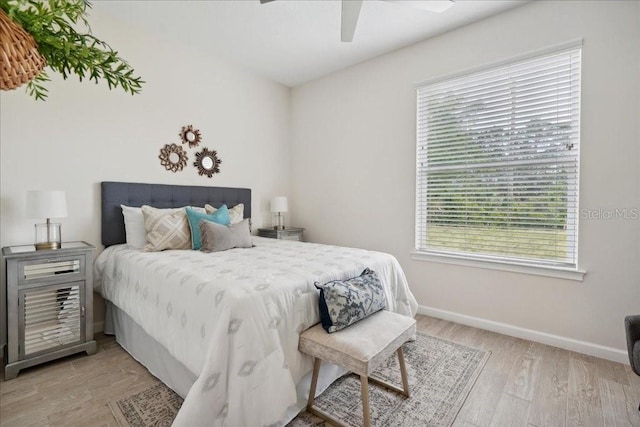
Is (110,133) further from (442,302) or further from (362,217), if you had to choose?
(442,302)

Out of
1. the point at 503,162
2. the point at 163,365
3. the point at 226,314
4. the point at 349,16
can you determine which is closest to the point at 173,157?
the point at 163,365

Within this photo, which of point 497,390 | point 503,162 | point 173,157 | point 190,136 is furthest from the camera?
point 190,136

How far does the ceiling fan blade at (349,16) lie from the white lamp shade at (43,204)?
2.44 metres

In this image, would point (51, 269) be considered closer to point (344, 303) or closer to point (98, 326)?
point (98, 326)

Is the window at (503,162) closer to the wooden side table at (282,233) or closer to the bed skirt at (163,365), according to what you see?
the wooden side table at (282,233)

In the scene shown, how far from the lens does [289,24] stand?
9.49 feet

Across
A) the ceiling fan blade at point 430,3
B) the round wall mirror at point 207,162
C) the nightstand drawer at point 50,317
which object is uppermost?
the ceiling fan blade at point 430,3

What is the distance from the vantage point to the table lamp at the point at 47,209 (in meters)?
2.15

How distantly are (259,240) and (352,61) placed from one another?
236 centimetres

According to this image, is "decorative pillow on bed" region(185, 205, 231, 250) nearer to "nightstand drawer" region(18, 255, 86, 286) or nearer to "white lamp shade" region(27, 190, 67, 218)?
"nightstand drawer" region(18, 255, 86, 286)

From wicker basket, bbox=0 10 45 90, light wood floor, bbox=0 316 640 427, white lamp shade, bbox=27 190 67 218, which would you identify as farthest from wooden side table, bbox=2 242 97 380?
wicker basket, bbox=0 10 45 90

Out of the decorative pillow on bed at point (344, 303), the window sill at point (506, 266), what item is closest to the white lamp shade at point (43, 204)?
the decorative pillow on bed at point (344, 303)

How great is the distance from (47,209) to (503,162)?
11.9 ft

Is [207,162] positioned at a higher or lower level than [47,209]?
higher
